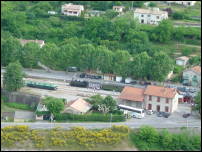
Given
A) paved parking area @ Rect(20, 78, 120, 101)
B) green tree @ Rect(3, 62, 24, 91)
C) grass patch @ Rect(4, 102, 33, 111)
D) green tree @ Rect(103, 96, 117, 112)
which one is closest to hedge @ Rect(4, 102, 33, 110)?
grass patch @ Rect(4, 102, 33, 111)

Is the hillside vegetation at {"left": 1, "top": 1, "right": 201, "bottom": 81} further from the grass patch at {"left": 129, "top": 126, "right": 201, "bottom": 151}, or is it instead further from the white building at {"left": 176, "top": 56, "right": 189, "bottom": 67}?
the grass patch at {"left": 129, "top": 126, "right": 201, "bottom": 151}

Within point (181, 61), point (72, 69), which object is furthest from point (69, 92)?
point (181, 61)

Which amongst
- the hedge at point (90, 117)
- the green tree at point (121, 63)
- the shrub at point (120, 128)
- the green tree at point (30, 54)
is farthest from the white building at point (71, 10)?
the shrub at point (120, 128)

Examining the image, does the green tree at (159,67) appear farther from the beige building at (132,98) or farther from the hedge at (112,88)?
the beige building at (132,98)

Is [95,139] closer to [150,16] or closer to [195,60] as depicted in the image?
[195,60]

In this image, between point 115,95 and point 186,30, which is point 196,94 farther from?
point 186,30
